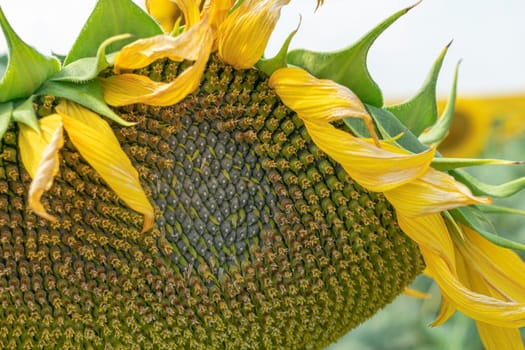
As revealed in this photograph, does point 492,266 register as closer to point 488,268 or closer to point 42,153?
point 488,268

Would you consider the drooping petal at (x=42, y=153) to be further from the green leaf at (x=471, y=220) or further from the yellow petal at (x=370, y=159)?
the green leaf at (x=471, y=220)

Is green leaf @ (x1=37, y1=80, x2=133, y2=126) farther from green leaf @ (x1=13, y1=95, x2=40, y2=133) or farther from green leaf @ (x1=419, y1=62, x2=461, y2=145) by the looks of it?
green leaf @ (x1=419, y1=62, x2=461, y2=145)

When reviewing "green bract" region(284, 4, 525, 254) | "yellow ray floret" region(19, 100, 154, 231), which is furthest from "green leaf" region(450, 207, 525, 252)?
"yellow ray floret" region(19, 100, 154, 231)

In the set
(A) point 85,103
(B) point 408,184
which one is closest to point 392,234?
(B) point 408,184

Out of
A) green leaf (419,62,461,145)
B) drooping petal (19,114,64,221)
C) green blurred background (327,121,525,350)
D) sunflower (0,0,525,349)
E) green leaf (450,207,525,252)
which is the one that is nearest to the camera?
drooping petal (19,114,64,221)

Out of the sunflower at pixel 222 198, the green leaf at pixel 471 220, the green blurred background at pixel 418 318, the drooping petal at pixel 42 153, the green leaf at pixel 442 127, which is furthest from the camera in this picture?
the green blurred background at pixel 418 318

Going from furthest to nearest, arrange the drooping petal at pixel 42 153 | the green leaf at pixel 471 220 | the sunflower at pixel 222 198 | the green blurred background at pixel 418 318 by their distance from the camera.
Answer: the green blurred background at pixel 418 318, the green leaf at pixel 471 220, the sunflower at pixel 222 198, the drooping petal at pixel 42 153

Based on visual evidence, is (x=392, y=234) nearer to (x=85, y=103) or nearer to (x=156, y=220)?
(x=156, y=220)

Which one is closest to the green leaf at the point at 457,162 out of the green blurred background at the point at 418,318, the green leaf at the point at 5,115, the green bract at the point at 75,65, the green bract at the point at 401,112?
the green bract at the point at 401,112
